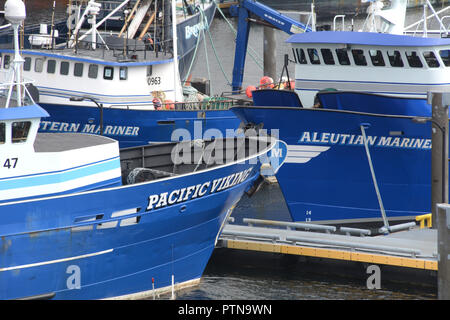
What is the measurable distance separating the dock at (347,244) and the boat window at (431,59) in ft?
16.9

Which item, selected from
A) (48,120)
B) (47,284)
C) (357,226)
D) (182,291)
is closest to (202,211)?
(182,291)

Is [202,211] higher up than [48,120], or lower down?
lower down

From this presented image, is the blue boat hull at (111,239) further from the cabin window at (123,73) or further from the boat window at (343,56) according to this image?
the cabin window at (123,73)

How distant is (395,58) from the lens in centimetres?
2520

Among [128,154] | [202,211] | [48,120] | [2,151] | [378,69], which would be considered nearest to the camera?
[2,151]

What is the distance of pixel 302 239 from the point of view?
21531 mm

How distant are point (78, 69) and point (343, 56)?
10.6m

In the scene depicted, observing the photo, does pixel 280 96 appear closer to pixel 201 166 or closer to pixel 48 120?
pixel 201 166

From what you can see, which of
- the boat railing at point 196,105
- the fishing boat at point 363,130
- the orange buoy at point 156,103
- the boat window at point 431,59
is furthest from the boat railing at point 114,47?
the boat window at point 431,59

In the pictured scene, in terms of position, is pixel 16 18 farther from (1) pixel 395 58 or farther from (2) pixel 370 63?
(1) pixel 395 58

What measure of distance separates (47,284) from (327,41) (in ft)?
40.8

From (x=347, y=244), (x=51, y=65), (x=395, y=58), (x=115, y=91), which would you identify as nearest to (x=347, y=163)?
(x=395, y=58)

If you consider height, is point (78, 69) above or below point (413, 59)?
above

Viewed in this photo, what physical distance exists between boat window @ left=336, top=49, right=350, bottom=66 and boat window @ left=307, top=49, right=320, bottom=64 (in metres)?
0.75
